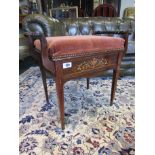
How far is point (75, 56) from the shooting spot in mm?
1003

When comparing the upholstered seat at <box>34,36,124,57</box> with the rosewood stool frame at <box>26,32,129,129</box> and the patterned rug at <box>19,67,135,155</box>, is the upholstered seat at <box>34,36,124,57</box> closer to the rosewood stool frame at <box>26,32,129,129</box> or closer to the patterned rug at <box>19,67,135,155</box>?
the rosewood stool frame at <box>26,32,129,129</box>

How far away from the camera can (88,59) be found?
42.9 inches

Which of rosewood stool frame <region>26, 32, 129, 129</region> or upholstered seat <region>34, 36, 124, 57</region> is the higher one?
upholstered seat <region>34, 36, 124, 57</region>

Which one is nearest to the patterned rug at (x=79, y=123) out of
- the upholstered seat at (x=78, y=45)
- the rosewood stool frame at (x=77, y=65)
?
the rosewood stool frame at (x=77, y=65)

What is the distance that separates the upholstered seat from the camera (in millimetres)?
933

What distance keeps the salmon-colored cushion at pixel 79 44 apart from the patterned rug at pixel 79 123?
A: 51 centimetres

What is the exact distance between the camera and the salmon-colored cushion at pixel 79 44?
934 millimetres

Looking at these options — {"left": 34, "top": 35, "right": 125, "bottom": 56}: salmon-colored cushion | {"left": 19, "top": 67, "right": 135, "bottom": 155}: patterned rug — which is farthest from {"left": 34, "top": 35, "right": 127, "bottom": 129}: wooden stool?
{"left": 19, "top": 67, "right": 135, "bottom": 155}: patterned rug

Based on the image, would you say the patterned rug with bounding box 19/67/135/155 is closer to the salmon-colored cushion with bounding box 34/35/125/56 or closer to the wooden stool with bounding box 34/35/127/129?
the wooden stool with bounding box 34/35/127/129

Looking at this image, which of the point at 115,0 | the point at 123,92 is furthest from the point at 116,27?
the point at 115,0

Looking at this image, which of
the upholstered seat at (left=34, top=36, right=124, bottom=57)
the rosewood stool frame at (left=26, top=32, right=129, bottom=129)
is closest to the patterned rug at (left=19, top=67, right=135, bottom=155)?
the rosewood stool frame at (left=26, top=32, right=129, bottom=129)

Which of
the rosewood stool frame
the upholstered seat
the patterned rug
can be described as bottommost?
the patterned rug

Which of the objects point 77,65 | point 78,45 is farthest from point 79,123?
point 78,45
